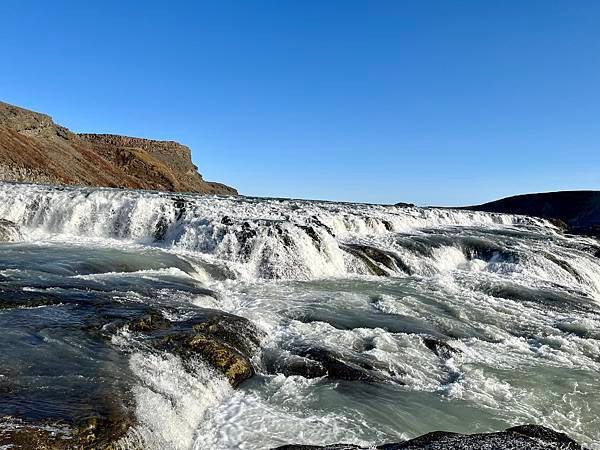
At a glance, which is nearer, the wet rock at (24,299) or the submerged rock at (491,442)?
the submerged rock at (491,442)

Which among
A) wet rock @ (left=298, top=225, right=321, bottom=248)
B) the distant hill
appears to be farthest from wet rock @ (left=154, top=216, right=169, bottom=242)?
the distant hill

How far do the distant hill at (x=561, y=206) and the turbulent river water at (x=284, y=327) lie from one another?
68.8 meters

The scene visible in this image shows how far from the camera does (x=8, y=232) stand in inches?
746

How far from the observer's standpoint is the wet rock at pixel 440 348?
9891 mm

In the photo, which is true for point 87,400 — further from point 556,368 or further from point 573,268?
point 573,268

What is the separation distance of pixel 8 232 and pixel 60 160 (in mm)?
43981

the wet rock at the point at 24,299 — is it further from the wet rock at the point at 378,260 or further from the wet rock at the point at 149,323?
the wet rock at the point at 378,260

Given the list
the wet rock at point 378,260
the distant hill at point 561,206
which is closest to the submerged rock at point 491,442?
the wet rock at point 378,260

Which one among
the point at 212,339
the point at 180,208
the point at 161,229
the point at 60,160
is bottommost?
the point at 212,339

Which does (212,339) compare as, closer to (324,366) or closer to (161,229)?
(324,366)

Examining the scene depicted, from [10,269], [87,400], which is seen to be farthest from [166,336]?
[10,269]

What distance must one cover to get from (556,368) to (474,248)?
15.8 metres

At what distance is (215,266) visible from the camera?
16484mm

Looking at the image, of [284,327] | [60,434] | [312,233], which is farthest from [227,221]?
[60,434]
